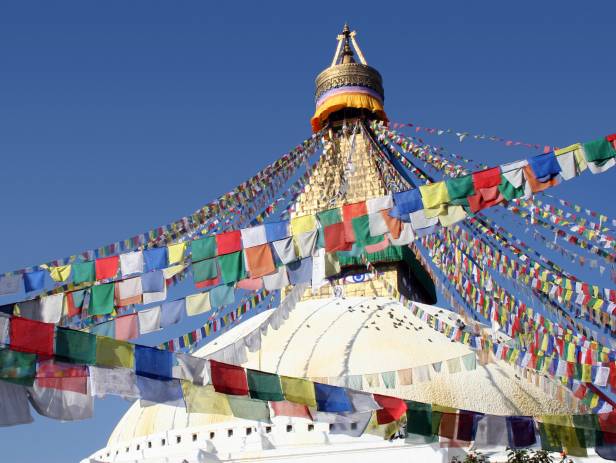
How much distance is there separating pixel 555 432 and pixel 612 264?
3349 millimetres

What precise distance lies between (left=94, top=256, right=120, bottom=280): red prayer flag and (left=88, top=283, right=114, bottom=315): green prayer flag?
24 centimetres

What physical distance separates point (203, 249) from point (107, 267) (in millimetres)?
907

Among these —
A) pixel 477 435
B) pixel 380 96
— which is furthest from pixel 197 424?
pixel 380 96

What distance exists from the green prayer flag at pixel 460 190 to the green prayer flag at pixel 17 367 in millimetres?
2977

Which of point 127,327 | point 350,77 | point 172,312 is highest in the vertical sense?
point 350,77

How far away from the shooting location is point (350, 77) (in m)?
16.2

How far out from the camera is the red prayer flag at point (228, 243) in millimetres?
5926

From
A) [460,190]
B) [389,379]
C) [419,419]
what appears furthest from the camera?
[389,379]

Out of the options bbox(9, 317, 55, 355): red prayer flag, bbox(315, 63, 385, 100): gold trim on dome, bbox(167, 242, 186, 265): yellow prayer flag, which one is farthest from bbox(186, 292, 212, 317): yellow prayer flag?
bbox(315, 63, 385, 100): gold trim on dome

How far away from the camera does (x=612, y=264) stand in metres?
9.12

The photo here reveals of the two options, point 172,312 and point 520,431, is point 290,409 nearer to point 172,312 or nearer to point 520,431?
point 172,312

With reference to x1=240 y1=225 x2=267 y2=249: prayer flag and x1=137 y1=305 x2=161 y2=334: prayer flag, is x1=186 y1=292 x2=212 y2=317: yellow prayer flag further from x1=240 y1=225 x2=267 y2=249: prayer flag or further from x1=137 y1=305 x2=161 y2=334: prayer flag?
x1=240 y1=225 x2=267 y2=249: prayer flag

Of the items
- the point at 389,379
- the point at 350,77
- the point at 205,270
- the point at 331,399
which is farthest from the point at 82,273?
the point at 350,77

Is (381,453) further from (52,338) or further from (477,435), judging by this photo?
(52,338)
